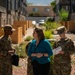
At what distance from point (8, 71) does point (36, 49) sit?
3.90ft

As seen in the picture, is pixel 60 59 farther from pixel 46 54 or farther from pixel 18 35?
pixel 18 35

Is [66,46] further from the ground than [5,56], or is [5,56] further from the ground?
[66,46]

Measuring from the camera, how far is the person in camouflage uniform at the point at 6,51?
7.25 metres

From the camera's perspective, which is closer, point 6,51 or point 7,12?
point 6,51

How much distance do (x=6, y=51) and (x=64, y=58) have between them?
4.29ft

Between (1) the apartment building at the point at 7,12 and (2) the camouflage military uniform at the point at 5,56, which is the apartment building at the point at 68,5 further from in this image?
(2) the camouflage military uniform at the point at 5,56

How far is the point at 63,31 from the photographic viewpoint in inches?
278

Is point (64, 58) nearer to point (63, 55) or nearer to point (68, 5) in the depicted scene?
point (63, 55)

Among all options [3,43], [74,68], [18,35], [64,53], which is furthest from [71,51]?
[18,35]

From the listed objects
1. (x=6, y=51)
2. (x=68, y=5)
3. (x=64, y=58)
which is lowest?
(x=64, y=58)

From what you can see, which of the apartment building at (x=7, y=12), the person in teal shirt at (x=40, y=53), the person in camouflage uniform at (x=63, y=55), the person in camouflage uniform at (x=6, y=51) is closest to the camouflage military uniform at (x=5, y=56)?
the person in camouflage uniform at (x=6, y=51)

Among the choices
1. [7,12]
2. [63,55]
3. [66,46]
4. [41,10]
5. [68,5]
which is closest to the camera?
[66,46]

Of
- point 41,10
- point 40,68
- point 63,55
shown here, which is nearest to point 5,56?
point 40,68

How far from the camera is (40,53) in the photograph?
21.8ft
